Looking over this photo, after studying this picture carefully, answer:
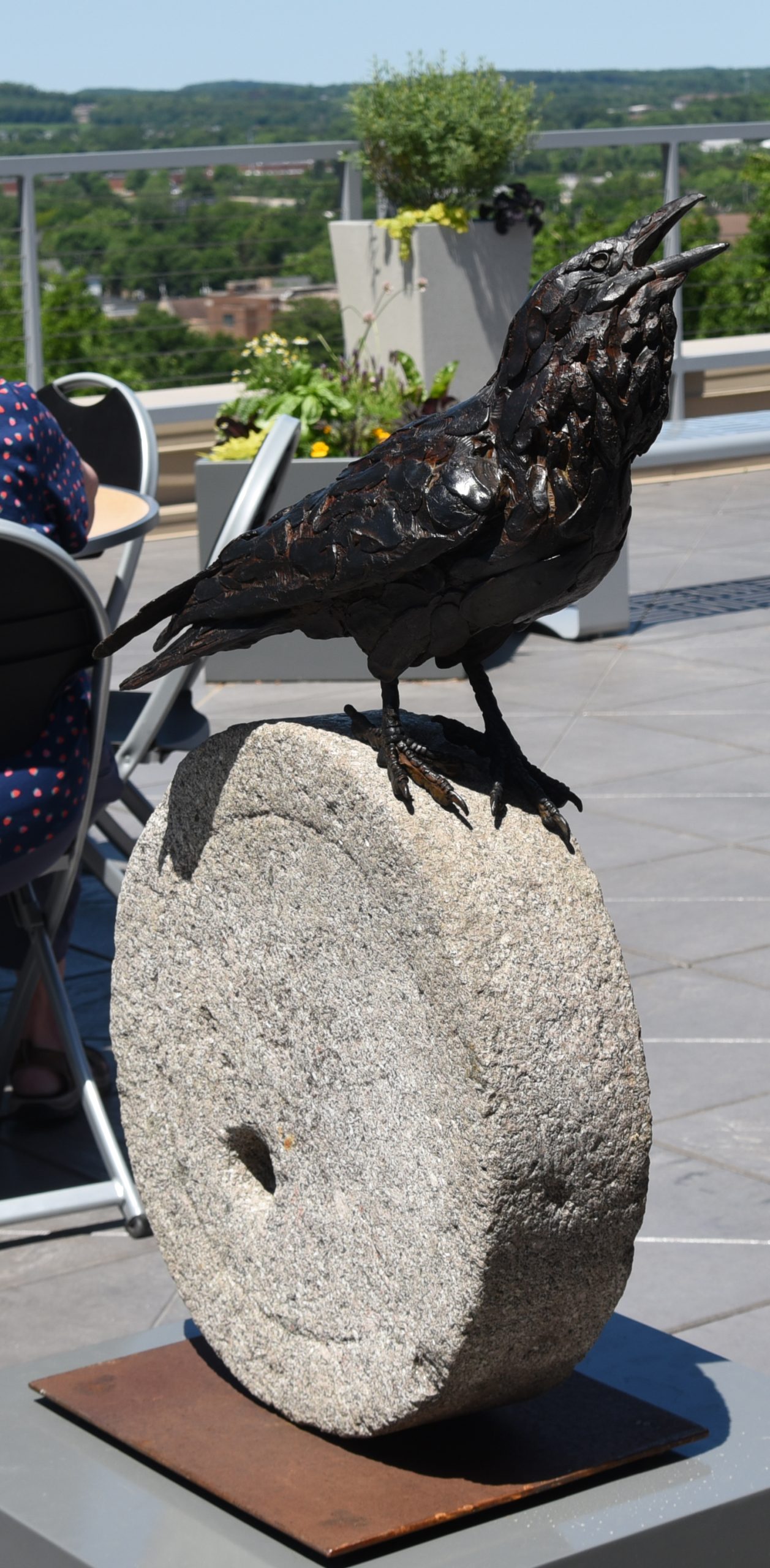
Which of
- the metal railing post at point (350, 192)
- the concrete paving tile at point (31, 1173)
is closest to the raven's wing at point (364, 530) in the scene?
the concrete paving tile at point (31, 1173)

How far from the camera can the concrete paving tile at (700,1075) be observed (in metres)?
3.97

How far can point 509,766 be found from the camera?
2.40 m

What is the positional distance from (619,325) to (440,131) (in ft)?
27.7

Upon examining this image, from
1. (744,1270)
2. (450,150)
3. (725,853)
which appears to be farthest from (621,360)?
(450,150)

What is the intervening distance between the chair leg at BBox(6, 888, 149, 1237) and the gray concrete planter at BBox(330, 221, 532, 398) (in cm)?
714

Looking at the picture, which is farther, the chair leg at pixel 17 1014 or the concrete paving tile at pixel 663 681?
the concrete paving tile at pixel 663 681

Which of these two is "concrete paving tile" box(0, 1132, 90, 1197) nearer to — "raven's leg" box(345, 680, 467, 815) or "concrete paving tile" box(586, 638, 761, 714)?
"raven's leg" box(345, 680, 467, 815)

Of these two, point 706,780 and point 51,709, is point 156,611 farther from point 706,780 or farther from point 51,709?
point 706,780

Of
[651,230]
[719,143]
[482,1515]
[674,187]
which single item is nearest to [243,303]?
[674,187]

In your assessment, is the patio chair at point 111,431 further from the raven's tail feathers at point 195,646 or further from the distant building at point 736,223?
the distant building at point 736,223

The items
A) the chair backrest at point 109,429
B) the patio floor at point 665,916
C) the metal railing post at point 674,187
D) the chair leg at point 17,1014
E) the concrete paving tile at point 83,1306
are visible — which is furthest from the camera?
the metal railing post at point 674,187

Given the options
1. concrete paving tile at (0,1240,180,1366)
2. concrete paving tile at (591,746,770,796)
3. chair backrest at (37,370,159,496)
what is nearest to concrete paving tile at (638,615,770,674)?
concrete paving tile at (591,746,770,796)

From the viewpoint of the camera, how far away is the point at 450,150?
9883 millimetres

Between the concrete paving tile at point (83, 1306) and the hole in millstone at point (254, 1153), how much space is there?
575 millimetres
